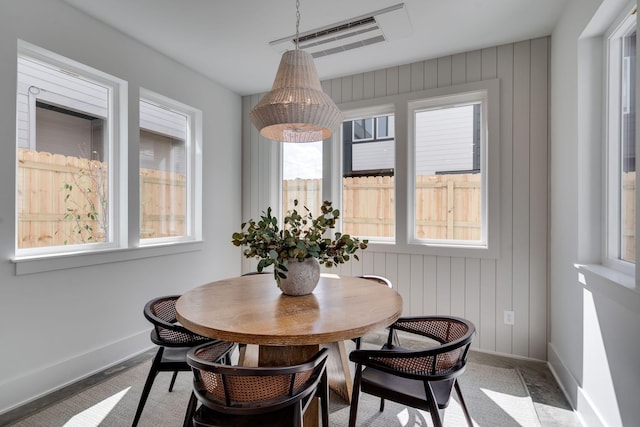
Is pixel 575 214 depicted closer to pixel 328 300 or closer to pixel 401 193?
pixel 401 193

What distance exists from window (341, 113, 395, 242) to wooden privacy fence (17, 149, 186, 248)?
187cm

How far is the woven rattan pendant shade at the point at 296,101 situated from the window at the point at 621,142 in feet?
4.85

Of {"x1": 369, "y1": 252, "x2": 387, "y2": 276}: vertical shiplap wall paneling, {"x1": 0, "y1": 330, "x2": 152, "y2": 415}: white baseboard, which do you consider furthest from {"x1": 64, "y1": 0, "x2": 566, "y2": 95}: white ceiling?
{"x1": 0, "y1": 330, "x2": 152, "y2": 415}: white baseboard

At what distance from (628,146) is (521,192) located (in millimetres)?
975

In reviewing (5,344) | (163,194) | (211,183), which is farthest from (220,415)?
(211,183)

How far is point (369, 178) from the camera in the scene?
3391 millimetres

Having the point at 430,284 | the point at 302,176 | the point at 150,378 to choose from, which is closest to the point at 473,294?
the point at 430,284

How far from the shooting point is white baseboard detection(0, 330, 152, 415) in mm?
1992

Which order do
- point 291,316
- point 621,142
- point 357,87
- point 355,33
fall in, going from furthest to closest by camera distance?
point 357,87 → point 355,33 → point 621,142 → point 291,316

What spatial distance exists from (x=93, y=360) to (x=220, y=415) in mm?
1734

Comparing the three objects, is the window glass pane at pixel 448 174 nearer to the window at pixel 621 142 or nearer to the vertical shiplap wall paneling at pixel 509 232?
the vertical shiplap wall paneling at pixel 509 232

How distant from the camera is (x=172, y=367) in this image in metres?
1.64

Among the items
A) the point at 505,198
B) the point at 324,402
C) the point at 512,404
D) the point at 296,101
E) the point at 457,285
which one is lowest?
the point at 512,404

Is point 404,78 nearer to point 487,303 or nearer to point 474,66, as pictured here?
point 474,66
